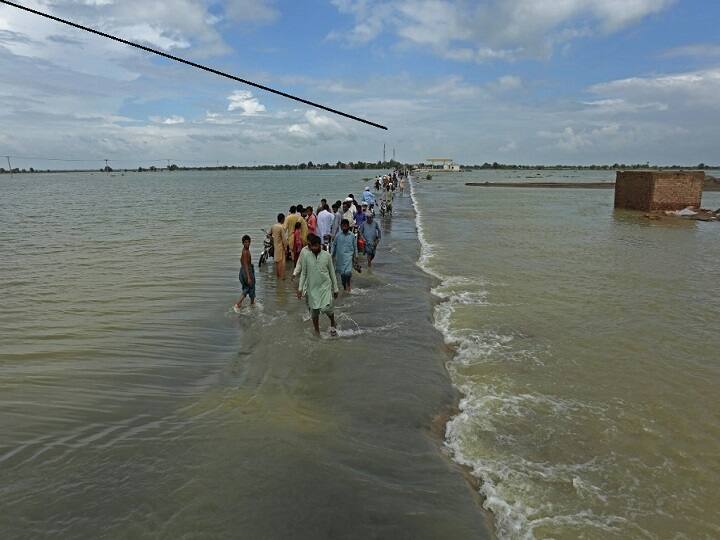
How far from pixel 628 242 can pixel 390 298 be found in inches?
487

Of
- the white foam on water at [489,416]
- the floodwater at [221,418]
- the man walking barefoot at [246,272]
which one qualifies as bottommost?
the white foam on water at [489,416]

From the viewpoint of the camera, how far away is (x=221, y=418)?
15.8 ft

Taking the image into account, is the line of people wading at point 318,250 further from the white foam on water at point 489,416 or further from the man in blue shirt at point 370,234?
the white foam on water at point 489,416

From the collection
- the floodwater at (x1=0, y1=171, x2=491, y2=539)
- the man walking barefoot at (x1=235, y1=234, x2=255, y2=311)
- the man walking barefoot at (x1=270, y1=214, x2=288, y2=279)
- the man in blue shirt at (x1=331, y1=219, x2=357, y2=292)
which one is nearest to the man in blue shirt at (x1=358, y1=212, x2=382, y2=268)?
the floodwater at (x1=0, y1=171, x2=491, y2=539)

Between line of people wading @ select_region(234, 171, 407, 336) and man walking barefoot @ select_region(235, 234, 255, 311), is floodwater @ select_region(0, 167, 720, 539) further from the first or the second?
line of people wading @ select_region(234, 171, 407, 336)

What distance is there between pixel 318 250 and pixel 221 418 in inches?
108

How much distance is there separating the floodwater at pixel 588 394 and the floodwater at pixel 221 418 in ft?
1.34

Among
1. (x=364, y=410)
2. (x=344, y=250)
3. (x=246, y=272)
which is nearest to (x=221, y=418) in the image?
(x=364, y=410)

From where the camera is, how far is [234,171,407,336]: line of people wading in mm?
6934

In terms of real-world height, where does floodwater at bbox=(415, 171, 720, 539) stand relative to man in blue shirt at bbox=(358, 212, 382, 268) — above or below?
below

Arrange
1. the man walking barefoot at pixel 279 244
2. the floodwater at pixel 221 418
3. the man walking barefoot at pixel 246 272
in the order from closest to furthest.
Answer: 1. the floodwater at pixel 221 418
2. the man walking barefoot at pixel 246 272
3. the man walking barefoot at pixel 279 244

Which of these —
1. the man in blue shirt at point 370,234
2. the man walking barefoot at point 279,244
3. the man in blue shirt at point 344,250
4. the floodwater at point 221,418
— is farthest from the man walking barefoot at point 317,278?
the man in blue shirt at point 370,234

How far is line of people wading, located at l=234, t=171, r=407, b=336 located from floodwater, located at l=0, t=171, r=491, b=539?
537mm

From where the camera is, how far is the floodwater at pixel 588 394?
3.64 meters
